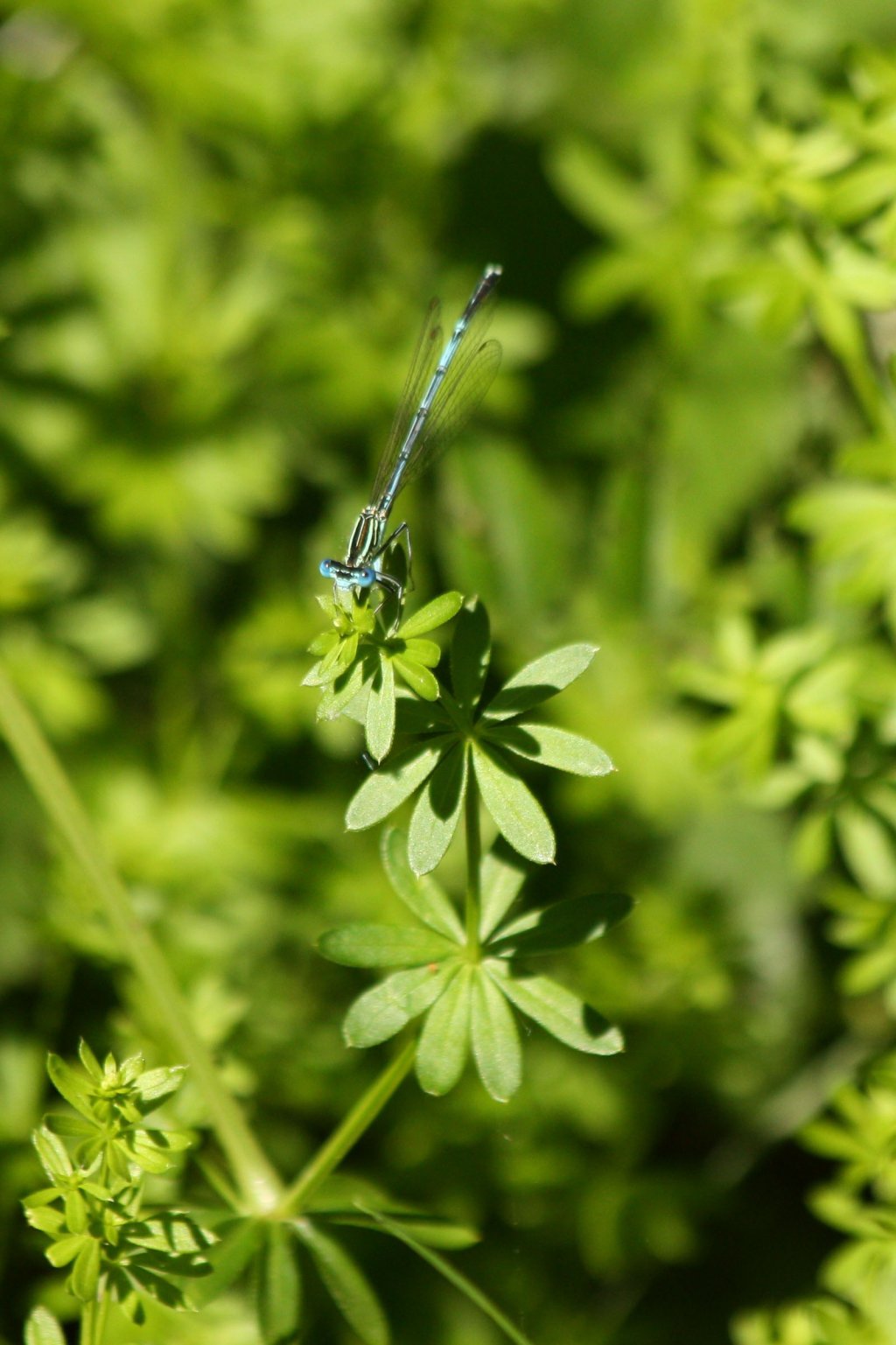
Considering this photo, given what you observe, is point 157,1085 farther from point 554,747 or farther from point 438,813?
point 554,747

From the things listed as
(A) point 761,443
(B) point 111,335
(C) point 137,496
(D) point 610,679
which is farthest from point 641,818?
(B) point 111,335

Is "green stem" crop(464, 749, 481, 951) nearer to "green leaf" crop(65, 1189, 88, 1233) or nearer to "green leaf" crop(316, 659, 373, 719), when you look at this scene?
"green leaf" crop(316, 659, 373, 719)

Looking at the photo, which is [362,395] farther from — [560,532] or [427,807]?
[427,807]

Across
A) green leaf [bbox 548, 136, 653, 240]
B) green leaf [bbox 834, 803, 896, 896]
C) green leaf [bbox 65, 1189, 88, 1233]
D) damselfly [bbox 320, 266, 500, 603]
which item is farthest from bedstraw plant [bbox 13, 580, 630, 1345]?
green leaf [bbox 548, 136, 653, 240]

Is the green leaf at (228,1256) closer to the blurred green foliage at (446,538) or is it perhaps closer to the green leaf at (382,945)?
the green leaf at (382,945)

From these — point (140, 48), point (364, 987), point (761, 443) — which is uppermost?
point (140, 48)

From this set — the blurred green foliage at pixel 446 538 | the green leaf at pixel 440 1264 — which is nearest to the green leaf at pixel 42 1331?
the green leaf at pixel 440 1264
